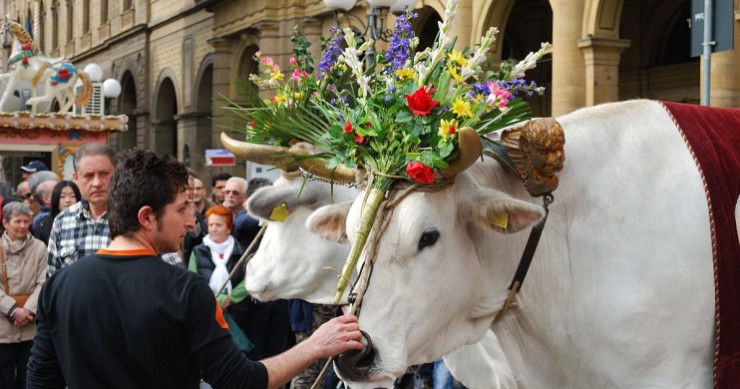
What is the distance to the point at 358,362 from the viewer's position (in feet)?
11.5

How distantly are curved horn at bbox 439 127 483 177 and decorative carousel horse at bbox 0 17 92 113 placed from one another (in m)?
22.1

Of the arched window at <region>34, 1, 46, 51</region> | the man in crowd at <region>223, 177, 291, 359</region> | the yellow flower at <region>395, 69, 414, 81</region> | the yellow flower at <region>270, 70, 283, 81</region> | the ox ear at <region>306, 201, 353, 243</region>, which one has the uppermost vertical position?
the arched window at <region>34, 1, 46, 51</region>

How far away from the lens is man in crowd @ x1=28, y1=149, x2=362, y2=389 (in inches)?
133

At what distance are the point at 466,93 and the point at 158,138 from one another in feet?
135

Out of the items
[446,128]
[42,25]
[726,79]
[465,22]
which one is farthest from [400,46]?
[42,25]

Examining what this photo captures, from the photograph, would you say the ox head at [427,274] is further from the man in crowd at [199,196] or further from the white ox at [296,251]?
the man in crowd at [199,196]

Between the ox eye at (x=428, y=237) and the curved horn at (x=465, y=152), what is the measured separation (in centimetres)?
21

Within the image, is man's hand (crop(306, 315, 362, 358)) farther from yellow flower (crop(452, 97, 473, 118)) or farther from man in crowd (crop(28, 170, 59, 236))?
man in crowd (crop(28, 170, 59, 236))

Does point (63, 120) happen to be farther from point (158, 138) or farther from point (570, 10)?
point (158, 138)

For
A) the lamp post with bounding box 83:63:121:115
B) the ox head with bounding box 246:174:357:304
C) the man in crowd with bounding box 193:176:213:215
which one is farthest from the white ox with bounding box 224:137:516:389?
the lamp post with bounding box 83:63:121:115

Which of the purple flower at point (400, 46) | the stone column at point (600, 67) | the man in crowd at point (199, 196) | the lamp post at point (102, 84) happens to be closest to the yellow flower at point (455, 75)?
the purple flower at point (400, 46)

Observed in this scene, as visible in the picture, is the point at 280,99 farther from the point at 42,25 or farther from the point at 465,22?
the point at 42,25

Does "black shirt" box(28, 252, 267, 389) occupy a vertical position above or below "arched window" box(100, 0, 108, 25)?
below

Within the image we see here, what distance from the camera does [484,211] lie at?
12.1 feet
